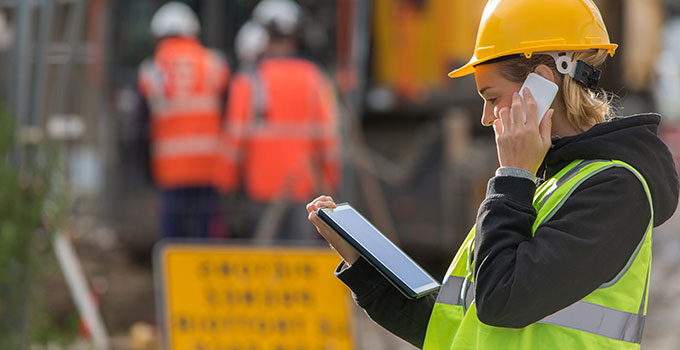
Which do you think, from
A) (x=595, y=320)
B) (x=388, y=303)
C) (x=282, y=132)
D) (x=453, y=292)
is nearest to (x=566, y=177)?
(x=595, y=320)

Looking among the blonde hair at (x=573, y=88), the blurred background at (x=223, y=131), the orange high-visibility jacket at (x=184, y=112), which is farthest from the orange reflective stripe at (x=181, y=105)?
the blonde hair at (x=573, y=88)

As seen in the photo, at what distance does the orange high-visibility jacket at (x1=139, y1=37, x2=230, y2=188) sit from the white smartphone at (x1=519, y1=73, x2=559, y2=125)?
6.54 m

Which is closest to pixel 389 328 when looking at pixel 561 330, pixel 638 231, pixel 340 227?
pixel 340 227

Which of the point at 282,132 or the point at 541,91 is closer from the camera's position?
the point at 541,91

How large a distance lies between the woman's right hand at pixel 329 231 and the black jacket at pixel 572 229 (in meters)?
0.44

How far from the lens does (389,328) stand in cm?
237

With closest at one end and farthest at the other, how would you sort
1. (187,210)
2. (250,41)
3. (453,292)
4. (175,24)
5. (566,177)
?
(566,177), (453,292), (187,210), (175,24), (250,41)

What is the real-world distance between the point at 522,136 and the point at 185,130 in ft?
21.7

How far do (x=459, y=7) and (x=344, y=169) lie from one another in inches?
134

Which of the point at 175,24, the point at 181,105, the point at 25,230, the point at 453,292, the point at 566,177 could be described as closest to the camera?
the point at 566,177

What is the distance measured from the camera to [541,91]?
6.69ft

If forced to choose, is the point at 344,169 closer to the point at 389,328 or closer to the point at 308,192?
the point at 308,192

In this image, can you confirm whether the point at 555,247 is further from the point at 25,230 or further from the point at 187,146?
the point at 187,146

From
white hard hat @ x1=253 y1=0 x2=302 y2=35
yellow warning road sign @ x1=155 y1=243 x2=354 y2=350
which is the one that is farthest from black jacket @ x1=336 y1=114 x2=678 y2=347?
white hard hat @ x1=253 y1=0 x2=302 y2=35
